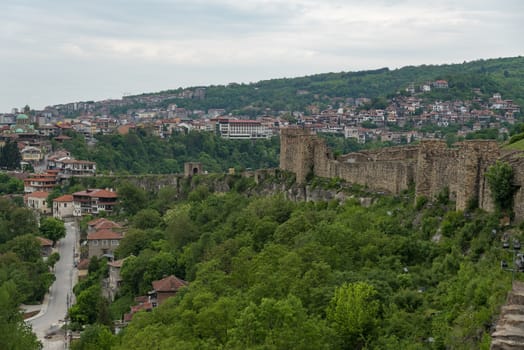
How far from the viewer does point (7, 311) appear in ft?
107

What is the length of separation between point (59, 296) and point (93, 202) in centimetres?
2298

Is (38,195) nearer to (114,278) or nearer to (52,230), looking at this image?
(52,230)

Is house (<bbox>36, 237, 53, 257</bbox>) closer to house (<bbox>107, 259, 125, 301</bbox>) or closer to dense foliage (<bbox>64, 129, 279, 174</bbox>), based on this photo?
house (<bbox>107, 259, 125, 301</bbox>)

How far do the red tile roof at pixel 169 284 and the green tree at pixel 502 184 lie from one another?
59.1 ft

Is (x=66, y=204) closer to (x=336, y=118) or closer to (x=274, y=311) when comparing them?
(x=274, y=311)

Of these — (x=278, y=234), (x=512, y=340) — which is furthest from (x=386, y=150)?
(x=512, y=340)

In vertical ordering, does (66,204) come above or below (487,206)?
below

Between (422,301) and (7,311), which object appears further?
(7,311)

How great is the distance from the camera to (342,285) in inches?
809

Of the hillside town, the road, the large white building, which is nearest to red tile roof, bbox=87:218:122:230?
the road

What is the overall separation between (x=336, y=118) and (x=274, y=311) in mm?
118790

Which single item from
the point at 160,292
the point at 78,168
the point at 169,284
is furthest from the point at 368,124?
the point at 160,292

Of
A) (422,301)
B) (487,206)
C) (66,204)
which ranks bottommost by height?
(66,204)

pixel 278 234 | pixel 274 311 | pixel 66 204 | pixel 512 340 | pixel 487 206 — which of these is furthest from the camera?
pixel 66 204
